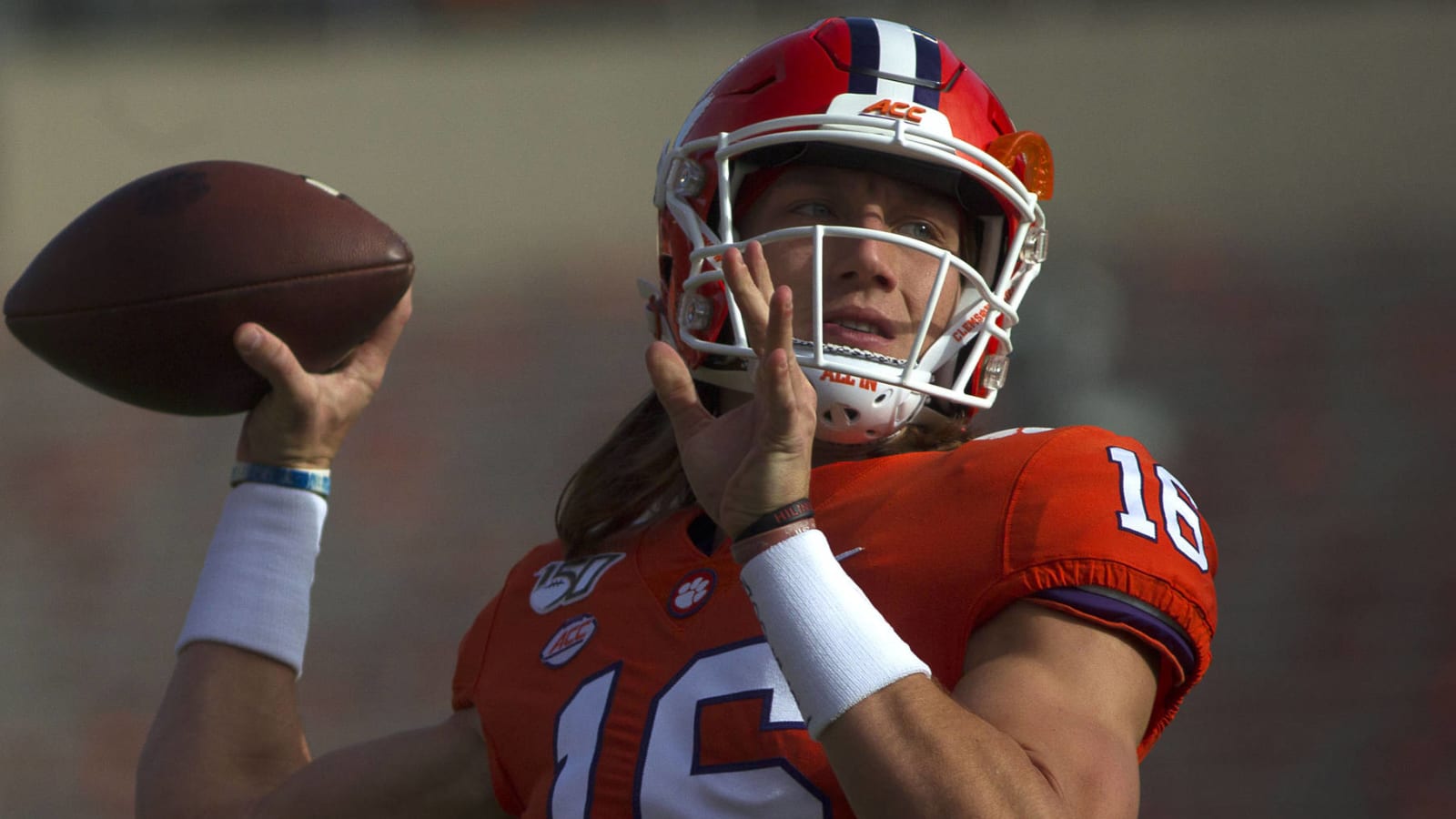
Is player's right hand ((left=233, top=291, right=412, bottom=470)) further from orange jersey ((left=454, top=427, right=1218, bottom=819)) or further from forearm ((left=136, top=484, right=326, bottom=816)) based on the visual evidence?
orange jersey ((left=454, top=427, right=1218, bottom=819))

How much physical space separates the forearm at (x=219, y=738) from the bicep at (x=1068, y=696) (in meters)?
0.85

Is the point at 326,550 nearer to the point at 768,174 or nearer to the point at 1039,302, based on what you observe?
the point at 1039,302

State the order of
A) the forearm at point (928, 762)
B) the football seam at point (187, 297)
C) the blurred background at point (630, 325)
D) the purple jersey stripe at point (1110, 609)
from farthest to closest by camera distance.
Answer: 1. the blurred background at point (630, 325)
2. the football seam at point (187, 297)
3. the purple jersey stripe at point (1110, 609)
4. the forearm at point (928, 762)

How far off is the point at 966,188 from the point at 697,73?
4.34m

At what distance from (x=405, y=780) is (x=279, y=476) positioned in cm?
38

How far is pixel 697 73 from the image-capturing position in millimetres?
5863

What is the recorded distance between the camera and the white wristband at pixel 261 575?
5.84ft

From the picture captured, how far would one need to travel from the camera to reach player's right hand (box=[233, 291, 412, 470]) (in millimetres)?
1756

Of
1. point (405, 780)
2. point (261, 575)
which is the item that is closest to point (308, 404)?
point (261, 575)

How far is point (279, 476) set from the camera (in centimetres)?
182

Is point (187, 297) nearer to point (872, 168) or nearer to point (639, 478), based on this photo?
point (639, 478)

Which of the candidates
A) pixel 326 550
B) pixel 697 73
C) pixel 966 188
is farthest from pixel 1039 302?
pixel 966 188

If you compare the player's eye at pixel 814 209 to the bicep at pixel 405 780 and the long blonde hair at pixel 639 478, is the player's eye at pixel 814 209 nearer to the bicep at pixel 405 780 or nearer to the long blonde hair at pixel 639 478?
the long blonde hair at pixel 639 478

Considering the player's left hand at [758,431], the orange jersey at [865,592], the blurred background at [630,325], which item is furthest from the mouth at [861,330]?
the blurred background at [630,325]
